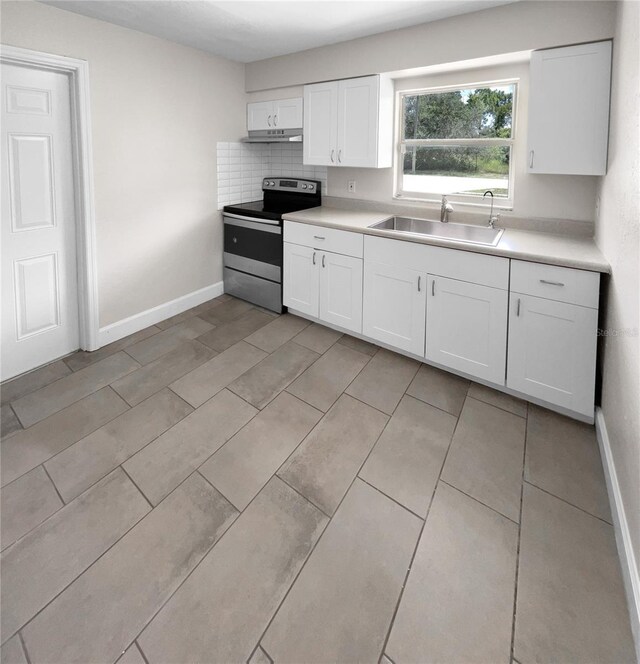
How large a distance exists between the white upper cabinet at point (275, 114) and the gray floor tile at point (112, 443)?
8.82 feet

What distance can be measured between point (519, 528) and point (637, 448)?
55 centimetres

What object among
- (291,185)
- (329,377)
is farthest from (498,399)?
(291,185)

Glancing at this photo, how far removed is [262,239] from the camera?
387 centimetres

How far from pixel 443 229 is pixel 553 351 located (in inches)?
53.5

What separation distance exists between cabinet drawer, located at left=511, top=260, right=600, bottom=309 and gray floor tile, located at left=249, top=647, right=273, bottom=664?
211cm

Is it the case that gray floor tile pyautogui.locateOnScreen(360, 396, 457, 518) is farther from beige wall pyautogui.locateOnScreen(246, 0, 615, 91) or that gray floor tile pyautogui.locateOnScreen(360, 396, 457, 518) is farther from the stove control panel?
the stove control panel

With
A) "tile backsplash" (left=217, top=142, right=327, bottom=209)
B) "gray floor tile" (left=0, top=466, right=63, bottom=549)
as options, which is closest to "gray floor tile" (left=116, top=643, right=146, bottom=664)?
"gray floor tile" (left=0, top=466, right=63, bottom=549)

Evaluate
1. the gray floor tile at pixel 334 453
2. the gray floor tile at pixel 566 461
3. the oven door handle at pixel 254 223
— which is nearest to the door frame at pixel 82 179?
the oven door handle at pixel 254 223

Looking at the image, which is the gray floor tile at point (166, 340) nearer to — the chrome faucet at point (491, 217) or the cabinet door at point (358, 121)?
the cabinet door at point (358, 121)

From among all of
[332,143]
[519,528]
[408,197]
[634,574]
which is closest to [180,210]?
A: [332,143]

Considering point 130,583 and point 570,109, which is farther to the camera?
point 570,109

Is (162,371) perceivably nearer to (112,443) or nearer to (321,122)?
(112,443)

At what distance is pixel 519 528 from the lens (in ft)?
5.60

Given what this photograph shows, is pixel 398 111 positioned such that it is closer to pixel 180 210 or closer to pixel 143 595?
pixel 180 210
